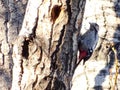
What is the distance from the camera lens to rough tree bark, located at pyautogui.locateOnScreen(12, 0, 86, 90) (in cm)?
183

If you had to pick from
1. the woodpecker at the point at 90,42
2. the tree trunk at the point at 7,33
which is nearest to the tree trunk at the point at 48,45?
the woodpecker at the point at 90,42

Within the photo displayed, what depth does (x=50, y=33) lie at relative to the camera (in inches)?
71.9

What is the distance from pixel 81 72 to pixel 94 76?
5.4 inches

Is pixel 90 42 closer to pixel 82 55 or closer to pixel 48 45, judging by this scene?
pixel 82 55

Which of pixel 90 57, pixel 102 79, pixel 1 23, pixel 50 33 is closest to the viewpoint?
pixel 50 33

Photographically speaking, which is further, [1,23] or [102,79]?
[1,23]

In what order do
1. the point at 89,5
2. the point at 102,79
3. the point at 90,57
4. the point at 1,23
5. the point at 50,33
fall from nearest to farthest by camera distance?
the point at 50,33, the point at 102,79, the point at 90,57, the point at 89,5, the point at 1,23

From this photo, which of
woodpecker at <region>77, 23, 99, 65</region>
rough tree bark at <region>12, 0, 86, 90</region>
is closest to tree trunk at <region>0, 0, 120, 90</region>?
rough tree bark at <region>12, 0, 86, 90</region>

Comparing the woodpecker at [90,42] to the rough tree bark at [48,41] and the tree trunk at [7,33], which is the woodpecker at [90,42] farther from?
the tree trunk at [7,33]

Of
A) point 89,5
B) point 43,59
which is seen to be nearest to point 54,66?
point 43,59

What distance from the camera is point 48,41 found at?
1.84 metres

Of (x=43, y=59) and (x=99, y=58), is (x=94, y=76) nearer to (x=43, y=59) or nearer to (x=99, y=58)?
(x=99, y=58)

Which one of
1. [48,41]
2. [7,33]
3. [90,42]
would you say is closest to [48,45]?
[48,41]

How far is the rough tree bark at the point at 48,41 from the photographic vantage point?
1.83m
